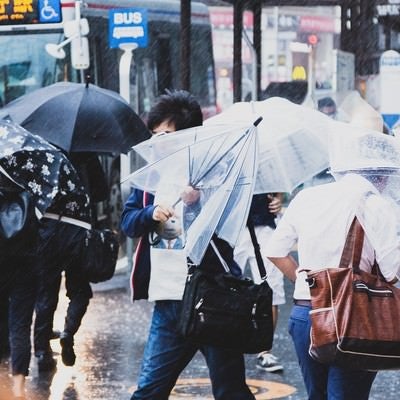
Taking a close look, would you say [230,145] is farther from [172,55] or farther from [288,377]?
[172,55]

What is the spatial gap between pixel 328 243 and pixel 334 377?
1.74 ft

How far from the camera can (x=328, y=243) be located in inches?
202

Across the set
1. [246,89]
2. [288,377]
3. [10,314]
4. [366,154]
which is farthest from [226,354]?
[246,89]

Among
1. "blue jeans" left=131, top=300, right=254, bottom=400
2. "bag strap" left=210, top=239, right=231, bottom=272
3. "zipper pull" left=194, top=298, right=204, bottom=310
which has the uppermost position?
"bag strap" left=210, top=239, right=231, bottom=272

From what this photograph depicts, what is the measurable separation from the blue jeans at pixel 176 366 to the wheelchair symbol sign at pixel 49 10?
8.51 meters

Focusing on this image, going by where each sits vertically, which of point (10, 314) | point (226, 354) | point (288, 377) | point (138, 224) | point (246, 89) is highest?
point (138, 224)

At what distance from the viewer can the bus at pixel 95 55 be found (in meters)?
14.3

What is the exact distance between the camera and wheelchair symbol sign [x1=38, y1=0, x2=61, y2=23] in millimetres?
13805

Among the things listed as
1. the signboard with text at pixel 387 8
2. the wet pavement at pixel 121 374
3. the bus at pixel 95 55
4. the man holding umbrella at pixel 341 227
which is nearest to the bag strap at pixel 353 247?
the man holding umbrella at pixel 341 227

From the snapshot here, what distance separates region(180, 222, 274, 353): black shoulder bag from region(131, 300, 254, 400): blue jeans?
206mm

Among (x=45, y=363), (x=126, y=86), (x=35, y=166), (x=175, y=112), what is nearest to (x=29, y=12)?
(x=126, y=86)

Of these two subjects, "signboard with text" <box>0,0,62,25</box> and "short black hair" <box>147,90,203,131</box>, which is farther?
"signboard with text" <box>0,0,62,25</box>

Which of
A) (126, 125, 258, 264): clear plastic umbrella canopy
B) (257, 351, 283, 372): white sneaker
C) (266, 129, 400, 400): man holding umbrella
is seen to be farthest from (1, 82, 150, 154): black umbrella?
(266, 129, 400, 400): man holding umbrella

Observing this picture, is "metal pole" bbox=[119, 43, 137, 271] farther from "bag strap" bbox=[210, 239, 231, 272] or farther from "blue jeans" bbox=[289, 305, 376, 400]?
"blue jeans" bbox=[289, 305, 376, 400]
